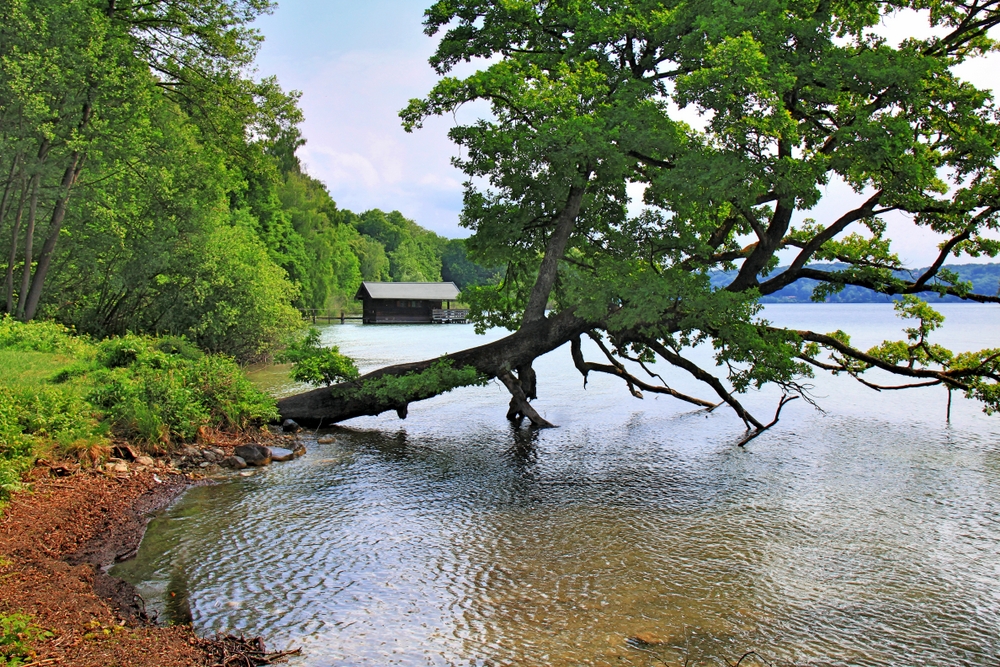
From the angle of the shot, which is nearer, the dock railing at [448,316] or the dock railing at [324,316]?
the dock railing at [324,316]

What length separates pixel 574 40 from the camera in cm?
1378

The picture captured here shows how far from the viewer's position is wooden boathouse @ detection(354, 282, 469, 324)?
230 ft

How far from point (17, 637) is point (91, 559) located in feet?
9.32

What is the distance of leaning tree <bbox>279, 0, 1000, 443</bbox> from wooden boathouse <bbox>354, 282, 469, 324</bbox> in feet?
175

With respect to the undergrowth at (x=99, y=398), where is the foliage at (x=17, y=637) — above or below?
below

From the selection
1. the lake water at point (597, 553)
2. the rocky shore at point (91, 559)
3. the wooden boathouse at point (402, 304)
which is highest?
the wooden boathouse at point (402, 304)

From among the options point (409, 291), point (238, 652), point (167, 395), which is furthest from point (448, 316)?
point (238, 652)

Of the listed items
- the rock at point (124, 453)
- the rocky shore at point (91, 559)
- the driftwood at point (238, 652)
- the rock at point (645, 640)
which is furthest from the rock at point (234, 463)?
the rock at point (645, 640)

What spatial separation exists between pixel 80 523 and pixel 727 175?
33.5 feet

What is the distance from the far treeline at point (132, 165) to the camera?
679 inches

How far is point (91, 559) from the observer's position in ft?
22.9

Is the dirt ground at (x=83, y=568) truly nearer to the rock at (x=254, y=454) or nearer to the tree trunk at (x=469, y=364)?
the rock at (x=254, y=454)

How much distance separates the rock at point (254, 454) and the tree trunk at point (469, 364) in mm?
3229

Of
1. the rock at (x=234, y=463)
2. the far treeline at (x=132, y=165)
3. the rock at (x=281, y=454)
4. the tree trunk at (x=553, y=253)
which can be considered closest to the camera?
the rock at (x=234, y=463)
